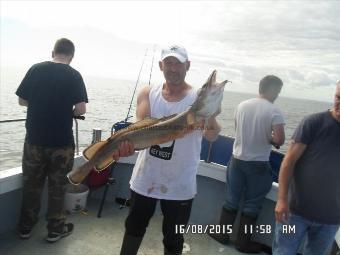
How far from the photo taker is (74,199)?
5.65 meters

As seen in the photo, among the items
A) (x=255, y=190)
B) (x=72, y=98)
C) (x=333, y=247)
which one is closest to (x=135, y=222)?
(x=72, y=98)

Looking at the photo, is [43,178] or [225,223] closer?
[43,178]

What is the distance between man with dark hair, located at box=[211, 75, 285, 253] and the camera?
501cm

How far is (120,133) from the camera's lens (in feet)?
10.3

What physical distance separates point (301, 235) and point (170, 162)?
1576mm

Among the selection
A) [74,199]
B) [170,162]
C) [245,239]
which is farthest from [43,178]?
[245,239]

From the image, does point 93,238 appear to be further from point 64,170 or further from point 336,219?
point 336,219

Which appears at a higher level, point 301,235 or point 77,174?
point 77,174

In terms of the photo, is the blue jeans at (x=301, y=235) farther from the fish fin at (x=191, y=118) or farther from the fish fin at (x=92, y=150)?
the fish fin at (x=92, y=150)

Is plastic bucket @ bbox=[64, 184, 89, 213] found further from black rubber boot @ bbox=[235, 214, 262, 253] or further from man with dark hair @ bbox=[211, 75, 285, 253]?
black rubber boot @ bbox=[235, 214, 262, 253]

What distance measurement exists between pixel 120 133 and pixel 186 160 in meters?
0.72

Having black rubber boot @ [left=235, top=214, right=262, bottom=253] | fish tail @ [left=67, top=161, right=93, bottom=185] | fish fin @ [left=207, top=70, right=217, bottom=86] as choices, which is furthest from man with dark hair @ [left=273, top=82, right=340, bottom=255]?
fish tail @ [left=67, top=161, right=93, bottom=185]

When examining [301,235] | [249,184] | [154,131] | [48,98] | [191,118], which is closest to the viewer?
[191,118]
